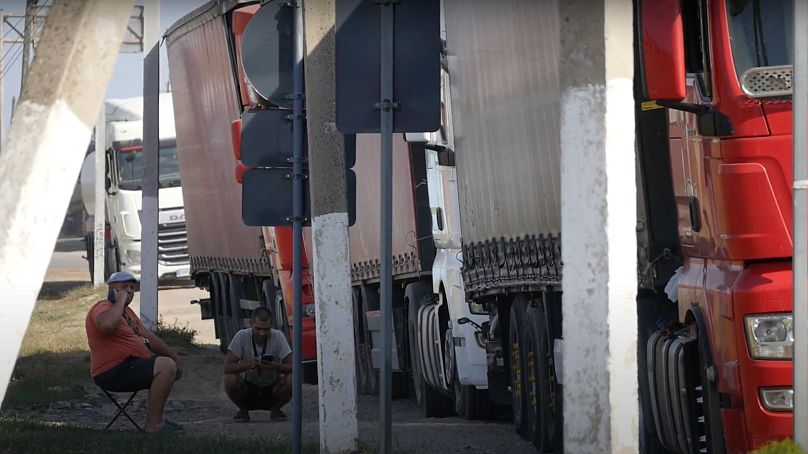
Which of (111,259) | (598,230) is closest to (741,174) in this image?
(598,230)

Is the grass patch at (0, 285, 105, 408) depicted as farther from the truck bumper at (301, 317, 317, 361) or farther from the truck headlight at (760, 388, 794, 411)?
the truck headlight at (760, 388, 794, 411)

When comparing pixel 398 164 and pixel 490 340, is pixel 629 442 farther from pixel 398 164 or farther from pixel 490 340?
pixel 398 164

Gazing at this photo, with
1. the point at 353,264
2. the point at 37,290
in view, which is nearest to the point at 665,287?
the point at 37,290

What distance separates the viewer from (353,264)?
18828mm

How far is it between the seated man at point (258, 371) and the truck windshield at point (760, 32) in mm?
6833

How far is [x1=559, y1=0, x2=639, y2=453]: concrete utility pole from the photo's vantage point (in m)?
6.10

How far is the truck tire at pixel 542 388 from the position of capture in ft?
37.5

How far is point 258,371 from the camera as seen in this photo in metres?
14.4

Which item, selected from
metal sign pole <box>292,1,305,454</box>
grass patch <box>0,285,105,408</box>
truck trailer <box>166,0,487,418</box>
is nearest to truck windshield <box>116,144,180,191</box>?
grass patch <box>0,285,105,408</box>

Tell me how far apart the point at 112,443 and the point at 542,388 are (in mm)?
2977

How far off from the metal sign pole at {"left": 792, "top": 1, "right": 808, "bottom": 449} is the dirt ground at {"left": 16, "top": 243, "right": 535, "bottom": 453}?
4.26 m

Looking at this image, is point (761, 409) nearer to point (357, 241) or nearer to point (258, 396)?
point (258, 396)

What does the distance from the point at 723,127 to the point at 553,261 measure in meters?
3.08

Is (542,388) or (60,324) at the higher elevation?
(60,324)
